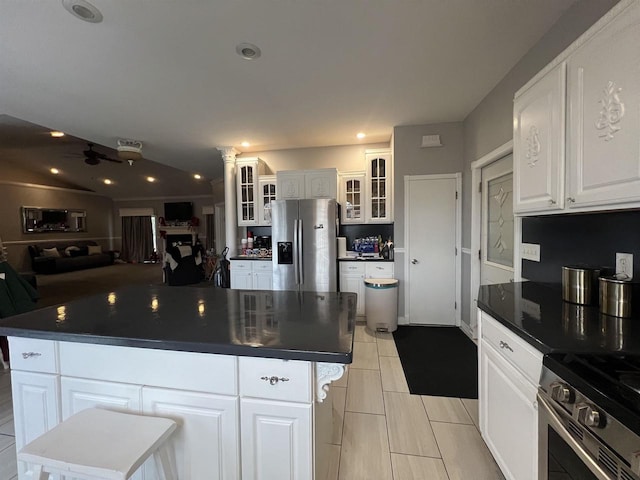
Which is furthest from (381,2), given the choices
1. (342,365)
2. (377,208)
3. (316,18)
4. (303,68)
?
(377,208)

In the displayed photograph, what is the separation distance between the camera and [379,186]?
4008 mm

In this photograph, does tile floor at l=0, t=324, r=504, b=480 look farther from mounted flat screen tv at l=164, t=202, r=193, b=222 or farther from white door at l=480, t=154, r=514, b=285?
mounted flat screen tv at l=164, t=202, r=193, b=222

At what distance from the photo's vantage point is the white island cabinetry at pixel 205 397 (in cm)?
103

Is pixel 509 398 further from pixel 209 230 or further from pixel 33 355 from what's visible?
pixel 209 230

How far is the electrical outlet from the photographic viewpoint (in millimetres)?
1289

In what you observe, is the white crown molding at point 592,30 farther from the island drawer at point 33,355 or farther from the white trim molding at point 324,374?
the island drawer at point 33,355

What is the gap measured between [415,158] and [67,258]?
11056mm

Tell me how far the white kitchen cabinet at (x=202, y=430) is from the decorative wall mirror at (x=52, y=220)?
446 inches

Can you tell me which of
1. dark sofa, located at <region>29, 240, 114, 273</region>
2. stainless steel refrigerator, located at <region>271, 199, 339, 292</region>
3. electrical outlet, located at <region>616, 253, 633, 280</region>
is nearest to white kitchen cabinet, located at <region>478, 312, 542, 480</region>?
electrical outlet, located at <region>616, 253, 633, 280</region>

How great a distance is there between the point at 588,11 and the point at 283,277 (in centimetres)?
361

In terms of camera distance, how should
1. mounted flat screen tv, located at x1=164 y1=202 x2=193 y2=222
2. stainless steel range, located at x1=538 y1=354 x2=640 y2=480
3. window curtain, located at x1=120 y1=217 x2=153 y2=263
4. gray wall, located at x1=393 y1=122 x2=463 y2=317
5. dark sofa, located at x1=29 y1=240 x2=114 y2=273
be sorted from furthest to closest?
window curtain, located at x1=120 y1=217 x2=153 y2=263, mounted flat screen tv, located at x1=164 y1=202 x2=193 y2=222, dark sofa, located at x1=29 y1=240 x2=114 y2=273, gray wall, located at x1=393 y1=122 x2=463 y2=317, stainless steel range, located at x1=538 y1=354 x2=640 y2=480

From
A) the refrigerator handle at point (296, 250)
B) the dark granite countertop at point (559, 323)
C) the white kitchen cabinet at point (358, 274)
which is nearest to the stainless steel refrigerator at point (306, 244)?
the refrigerator handle at point (296, 250)

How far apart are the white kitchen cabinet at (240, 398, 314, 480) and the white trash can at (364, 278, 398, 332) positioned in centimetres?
251

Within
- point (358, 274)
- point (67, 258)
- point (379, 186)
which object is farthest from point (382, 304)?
point (67, 258)
